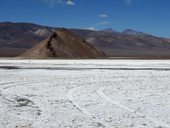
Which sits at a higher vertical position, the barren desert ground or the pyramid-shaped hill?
the pyramid-shaped hill

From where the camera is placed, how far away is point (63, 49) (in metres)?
67.9

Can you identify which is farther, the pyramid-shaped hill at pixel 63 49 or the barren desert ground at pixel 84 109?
the pyramid-shaped hill at pixel 63 49

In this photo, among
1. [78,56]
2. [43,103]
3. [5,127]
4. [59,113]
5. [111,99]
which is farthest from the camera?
[78,56]

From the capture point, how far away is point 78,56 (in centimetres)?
6500

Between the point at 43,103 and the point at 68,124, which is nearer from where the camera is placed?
the point at 68,124

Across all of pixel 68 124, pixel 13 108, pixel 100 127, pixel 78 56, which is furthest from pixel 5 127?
pixel 78 56

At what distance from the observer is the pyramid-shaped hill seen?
64.6 metres

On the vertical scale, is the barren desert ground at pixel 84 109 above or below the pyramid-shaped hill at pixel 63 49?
below

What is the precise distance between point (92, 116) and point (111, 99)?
10.1 ft

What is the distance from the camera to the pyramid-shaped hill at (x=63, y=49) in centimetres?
6462

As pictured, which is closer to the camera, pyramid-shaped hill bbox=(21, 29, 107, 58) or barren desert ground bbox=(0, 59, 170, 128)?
barren desert ground bbox=(0, 59, 170, 128)

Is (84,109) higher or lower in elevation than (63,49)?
lower

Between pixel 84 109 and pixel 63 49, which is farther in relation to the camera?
pixel 63 49

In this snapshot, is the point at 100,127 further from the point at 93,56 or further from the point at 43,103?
the point at 93,56
